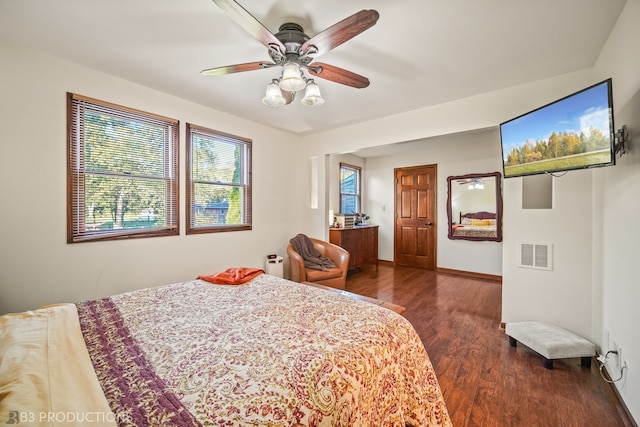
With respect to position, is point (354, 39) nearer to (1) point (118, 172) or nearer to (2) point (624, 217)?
(2) point (624, 217)

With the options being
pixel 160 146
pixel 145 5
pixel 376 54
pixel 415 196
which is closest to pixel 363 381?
pixel 376 54

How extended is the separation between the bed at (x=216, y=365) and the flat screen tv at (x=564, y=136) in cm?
171

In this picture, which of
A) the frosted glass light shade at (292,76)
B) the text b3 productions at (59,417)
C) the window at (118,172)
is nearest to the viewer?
the text b3 productions at (59,417)

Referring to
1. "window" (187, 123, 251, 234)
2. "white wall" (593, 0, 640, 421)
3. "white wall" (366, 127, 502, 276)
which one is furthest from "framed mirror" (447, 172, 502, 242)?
"window" (187, 123, 251, 234)

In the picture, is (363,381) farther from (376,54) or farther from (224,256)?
(224,256)

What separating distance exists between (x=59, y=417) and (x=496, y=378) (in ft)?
8.15

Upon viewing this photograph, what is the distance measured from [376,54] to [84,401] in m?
2.56

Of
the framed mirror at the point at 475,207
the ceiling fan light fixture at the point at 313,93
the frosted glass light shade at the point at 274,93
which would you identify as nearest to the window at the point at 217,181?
the frosted glass light shade at the point at 274,93

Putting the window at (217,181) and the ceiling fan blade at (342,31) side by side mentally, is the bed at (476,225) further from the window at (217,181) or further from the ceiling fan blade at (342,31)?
the ceiling fan blade at (342,31)

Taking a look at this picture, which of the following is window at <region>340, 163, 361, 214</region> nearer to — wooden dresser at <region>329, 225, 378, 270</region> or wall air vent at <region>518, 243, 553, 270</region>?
wooden dresser at <region>329, 225, 378, 270</region>

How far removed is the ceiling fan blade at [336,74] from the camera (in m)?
1.78

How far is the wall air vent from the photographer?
2.42 metres

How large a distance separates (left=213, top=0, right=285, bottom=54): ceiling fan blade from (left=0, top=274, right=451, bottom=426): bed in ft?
5.12

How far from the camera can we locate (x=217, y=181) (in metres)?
3.33
